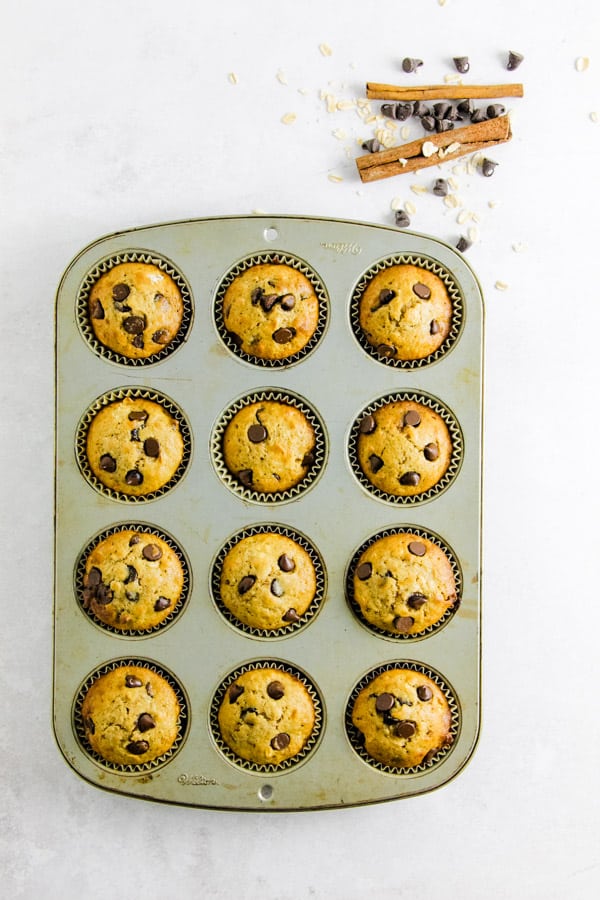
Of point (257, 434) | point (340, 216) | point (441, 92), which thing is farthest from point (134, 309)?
point (441, 92)

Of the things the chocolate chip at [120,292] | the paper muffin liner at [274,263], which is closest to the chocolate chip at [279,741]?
the paper muffin liner at [274,263]

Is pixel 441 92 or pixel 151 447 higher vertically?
pixel 441 92

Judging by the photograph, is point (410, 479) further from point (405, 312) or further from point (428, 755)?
point (428, 755)

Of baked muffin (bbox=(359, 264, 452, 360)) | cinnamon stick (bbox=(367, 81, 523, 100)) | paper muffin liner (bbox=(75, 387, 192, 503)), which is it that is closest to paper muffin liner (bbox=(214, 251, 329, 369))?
baked muffin (bbox=(359, 264, 452, 360))

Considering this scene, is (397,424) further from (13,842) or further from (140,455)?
(13,842)

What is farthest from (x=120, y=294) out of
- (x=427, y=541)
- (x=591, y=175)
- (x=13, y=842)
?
(x=13, y=842)

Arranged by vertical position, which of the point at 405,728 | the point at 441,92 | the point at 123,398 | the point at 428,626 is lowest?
the point at 405,728

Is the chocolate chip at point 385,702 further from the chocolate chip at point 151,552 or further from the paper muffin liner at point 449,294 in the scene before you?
the paper muffin liner at point 449,294
